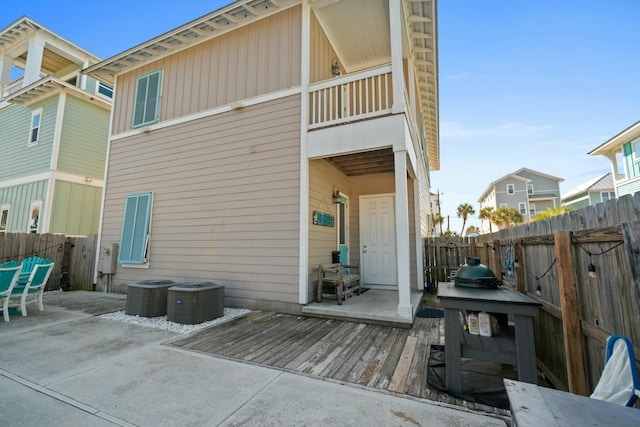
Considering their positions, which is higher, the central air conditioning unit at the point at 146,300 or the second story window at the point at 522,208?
the second story window at the point at 522,208

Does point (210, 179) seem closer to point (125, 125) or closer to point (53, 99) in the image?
point (125, 125)

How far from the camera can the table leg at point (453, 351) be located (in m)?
2.23

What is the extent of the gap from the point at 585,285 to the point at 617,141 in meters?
14.7

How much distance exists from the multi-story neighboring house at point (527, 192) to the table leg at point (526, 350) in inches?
1036

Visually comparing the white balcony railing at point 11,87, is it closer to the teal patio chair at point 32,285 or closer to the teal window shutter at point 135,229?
the teal window shutter at point 135,229

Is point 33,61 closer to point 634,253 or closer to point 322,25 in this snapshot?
point 322,25

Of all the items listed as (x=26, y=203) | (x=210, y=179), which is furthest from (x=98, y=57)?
(x=210, y=179)

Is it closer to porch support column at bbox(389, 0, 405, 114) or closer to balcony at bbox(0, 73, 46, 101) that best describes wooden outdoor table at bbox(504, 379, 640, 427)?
porch support column at bbox(389, 0, 405, 114)

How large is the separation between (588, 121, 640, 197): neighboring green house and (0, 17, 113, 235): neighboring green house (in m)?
19.9

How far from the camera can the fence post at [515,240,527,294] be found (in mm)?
3004

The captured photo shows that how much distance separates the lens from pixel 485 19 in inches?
267

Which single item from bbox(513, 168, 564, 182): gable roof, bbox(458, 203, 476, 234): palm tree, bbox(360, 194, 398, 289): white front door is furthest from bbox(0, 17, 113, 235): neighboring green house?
bbox(458, 203, 476, 234): palm tree

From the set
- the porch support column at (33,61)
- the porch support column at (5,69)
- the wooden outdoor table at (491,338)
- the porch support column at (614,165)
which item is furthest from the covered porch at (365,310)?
the porch support column at (5,69)

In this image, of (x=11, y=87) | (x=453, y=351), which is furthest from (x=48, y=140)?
(x=453, y=351)
